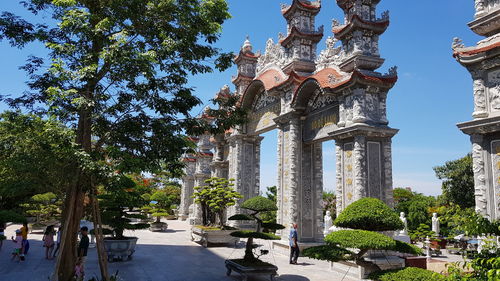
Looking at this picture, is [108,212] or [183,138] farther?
[108,212]

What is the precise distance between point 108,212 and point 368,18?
424 inches

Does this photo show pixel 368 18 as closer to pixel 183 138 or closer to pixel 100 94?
pixel 183 138

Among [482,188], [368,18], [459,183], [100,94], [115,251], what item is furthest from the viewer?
[459,183]

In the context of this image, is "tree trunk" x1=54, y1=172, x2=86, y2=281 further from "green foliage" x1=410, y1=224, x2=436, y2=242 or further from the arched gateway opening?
"green foliage" x1=410, y1=224, x2=436, y2=242

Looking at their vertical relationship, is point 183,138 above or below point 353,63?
below

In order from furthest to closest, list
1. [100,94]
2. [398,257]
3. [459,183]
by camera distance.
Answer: [459,183] → [398,257] → [100,94]

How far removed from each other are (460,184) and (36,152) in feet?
79.6

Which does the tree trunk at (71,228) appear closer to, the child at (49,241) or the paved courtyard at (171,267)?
the paved courtyard at (171,267)

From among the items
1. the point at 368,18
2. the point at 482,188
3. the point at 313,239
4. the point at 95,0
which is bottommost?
the point at 313,239

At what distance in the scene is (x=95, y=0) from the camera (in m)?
7.21

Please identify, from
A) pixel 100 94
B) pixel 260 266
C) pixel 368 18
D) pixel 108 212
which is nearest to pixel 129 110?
pixel 100 94

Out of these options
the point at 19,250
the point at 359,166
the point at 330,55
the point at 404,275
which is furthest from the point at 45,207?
the point at 404,275

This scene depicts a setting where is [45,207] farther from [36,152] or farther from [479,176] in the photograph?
[479,176]

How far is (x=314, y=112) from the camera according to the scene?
554 inches
